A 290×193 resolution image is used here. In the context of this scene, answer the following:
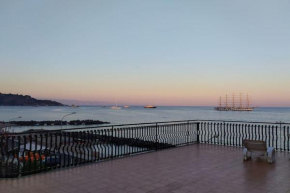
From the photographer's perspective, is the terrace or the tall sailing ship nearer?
the terrace

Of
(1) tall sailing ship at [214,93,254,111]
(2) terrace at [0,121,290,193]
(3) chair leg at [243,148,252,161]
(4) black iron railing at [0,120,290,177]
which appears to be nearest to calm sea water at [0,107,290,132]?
(1) tall sailing ship at [214,93,254,111]

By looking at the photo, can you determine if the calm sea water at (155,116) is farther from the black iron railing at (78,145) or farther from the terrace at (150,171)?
the terrace at (150,171)

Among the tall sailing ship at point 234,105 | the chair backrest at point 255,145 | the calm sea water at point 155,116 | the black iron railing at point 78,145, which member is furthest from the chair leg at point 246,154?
the tall sailing ship at point 234,105

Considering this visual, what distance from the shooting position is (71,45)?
16297 millimetres

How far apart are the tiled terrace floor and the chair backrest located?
0.37m

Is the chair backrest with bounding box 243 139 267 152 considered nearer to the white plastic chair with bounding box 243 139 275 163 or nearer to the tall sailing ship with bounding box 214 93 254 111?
the white plastic chair with bounding box 243 139 275 163

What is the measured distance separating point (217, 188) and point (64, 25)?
12637 mm

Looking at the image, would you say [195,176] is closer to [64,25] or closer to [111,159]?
[111,159]

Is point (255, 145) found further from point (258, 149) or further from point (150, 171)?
point (150, 171)

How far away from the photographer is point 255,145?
24.2 ft

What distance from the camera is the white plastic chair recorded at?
705 centimetres

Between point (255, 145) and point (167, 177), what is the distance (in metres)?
3.47

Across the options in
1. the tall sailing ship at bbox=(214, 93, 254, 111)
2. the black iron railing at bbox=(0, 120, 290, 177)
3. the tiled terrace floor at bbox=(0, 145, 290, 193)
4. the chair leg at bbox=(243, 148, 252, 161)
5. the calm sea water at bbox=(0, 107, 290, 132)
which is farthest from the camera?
the tall sailing ship at bbox=(214, 93, 254, 111)

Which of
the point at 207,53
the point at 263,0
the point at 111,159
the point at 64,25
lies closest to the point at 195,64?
the point at 207,53
